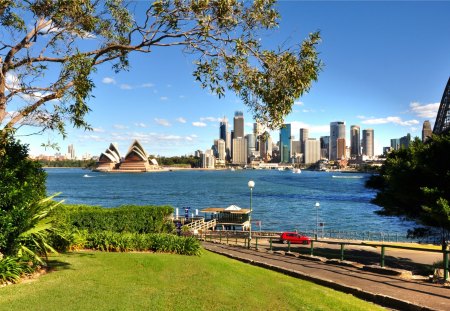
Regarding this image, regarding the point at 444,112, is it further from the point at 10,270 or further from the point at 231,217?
the point at 10,270

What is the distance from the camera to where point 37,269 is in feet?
33.4

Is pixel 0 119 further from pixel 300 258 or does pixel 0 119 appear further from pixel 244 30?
pixel 300 258

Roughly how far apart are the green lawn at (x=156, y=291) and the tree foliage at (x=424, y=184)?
11.3 m

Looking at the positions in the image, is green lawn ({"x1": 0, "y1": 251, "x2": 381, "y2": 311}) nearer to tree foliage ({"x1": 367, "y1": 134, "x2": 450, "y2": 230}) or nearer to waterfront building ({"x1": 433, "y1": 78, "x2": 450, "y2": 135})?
tree foliage ({"x1": 367, "y1": 134, "x2": 450, "y2": 230})

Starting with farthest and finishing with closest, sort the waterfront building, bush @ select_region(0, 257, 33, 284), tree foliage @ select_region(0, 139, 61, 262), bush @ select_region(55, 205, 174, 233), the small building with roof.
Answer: the waterfront building, the small building with roof, bush @ select_region(55, 205, 174, 233), tree foliage @ select_region(0, 139, 61, 262), bush @ select_region(0, 257, 33, 284)

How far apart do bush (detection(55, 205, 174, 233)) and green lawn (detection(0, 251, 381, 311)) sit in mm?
6634

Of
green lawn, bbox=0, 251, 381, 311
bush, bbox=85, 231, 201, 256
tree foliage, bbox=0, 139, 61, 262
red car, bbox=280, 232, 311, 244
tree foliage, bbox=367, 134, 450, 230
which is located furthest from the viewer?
red car, bbox=280, 232, 311, 244

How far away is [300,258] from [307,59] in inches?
456

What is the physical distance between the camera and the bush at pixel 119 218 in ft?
64.5

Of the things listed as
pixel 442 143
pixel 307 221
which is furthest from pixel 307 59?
pixel 307 221

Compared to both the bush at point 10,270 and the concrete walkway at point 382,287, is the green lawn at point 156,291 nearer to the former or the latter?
the bush at point 10,270

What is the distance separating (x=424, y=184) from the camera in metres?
21.2

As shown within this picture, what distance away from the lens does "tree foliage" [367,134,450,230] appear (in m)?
18.9

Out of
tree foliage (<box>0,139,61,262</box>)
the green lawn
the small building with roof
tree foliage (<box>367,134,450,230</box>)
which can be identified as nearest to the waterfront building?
the small building with roof
